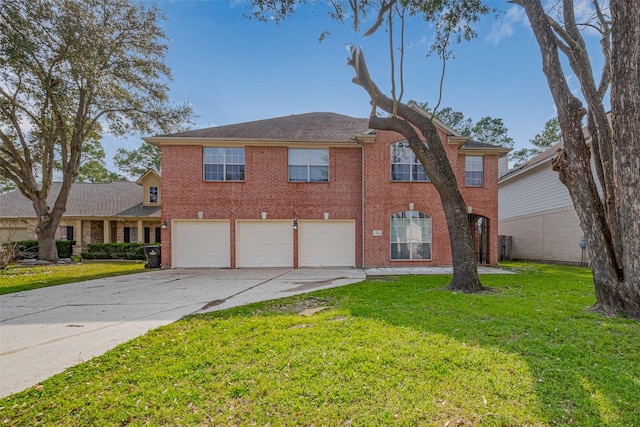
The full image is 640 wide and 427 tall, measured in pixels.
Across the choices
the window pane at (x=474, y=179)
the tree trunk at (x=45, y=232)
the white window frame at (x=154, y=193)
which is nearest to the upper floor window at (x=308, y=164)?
the window pane at (x=474, y=179)

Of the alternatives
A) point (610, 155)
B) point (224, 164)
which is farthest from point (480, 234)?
point (224, 164)

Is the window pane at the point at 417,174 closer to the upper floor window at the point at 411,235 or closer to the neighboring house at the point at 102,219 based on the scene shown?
the upper floor window at the point at 411,235

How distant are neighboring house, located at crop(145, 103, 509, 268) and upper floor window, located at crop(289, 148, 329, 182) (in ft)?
0.14

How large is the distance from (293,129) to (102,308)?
10.2 meters

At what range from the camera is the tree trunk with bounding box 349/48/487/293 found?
24.2ft

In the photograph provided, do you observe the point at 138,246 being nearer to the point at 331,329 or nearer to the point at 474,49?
the point at 331,329

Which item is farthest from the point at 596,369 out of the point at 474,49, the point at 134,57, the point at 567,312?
the point at 134,57

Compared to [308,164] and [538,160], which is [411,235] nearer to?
[308,164]

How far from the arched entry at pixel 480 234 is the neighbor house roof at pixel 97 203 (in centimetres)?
1845

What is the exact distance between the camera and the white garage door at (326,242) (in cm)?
1316

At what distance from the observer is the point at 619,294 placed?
5.12 m

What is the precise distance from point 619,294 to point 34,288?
1349cm

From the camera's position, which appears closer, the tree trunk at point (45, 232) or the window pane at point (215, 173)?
the window pane at point (215, 173)

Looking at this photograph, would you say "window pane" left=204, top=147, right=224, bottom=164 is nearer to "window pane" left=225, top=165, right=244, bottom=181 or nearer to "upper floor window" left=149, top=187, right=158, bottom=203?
"window pane" left=225, top=165, right=244, bottom=181
